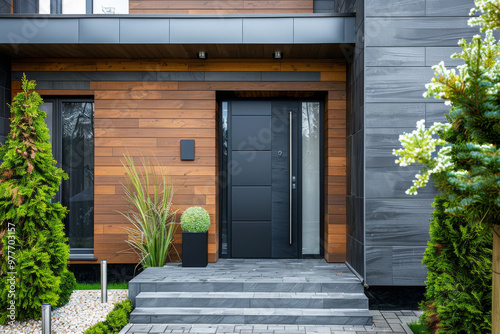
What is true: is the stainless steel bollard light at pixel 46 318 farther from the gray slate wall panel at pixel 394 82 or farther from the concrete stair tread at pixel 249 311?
the gray slate wall panel at pixel 394 82

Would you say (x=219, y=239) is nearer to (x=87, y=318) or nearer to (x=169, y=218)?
(x=169, y=218)

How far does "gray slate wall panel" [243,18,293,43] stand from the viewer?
4.26 metres

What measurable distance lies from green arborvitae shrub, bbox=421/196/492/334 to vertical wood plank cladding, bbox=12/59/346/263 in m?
2.05

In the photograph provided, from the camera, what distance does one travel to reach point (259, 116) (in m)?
5.16

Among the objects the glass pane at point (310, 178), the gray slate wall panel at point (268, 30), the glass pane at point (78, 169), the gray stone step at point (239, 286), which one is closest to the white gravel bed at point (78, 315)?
the gray stone step at point (239, 286)

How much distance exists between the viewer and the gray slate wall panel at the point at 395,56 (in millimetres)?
3861

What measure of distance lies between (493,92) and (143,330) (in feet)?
10.7

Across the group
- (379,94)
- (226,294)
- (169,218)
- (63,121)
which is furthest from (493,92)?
(63,121)

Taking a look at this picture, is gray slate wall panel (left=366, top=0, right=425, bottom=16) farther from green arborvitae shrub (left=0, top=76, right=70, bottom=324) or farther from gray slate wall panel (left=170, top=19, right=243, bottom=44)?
green arborvitae shrub (left=0, top=76, right=70, bottom=324)

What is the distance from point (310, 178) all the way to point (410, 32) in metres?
2.19

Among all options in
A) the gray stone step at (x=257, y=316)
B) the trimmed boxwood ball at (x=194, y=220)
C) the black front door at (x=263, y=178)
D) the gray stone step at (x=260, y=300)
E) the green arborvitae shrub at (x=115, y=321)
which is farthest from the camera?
the black front door at (x=263, y=178)

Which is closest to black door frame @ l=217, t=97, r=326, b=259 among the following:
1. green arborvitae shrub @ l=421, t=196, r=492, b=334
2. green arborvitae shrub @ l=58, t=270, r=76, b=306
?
green arborvitae shrub @ l=58, t=270, r=76, b=306

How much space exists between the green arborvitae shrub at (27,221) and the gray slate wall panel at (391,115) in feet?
10.7

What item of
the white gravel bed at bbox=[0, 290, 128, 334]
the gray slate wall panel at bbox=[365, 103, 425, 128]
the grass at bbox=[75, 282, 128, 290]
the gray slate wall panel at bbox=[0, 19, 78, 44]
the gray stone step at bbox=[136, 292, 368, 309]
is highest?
the gray slate wall panel at bbox=[0, 19, 78, 44]
